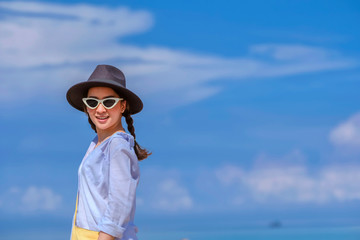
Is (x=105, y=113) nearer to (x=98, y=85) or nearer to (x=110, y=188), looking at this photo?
(x=98, y=85)

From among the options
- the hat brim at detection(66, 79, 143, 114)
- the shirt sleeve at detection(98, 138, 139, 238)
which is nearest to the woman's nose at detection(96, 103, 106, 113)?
the hat brim at detection(66, 79, 143, 114)

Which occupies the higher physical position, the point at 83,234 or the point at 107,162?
the point at 107,162

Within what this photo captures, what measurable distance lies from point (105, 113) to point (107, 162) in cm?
50

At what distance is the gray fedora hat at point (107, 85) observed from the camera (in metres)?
5.51

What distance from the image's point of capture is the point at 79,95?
581cm

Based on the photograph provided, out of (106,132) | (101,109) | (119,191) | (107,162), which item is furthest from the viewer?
(106,132)

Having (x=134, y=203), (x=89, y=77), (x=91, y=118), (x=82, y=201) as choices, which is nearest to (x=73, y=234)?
(x=82, y=201)

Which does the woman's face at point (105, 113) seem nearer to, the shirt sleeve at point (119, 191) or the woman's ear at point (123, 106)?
the woman's ear at point (123, 106)

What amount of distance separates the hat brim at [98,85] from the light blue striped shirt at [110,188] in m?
0.40

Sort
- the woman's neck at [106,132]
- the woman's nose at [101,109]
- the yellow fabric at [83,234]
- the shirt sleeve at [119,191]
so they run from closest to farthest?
the shirt sleeve at [119,191], the yellow fabric at [83,234], the woman's nose at [101,109], the woman's neck at [106,132]

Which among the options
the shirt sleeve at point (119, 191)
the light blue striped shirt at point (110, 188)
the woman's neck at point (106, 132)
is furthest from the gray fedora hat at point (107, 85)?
the shirt sleeve at point (119, 191)

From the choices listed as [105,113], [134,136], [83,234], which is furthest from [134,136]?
[83,234]

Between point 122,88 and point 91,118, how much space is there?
0.43 metres

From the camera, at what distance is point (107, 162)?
524cm
